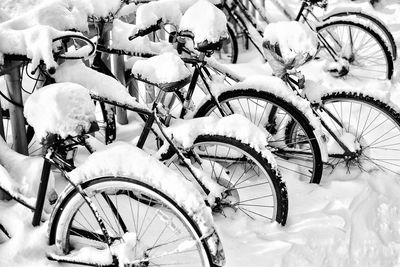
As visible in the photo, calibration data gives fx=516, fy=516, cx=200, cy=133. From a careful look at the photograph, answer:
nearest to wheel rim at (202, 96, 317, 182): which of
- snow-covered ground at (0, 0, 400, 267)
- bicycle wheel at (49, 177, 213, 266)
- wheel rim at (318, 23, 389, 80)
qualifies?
snow-covered ground at (0, 0, 400, 267)

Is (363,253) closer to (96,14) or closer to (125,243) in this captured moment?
(125,243)

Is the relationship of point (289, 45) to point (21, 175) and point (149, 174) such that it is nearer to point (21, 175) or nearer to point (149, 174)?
point (149, 174)

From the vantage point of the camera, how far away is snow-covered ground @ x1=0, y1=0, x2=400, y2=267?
2.81 metres

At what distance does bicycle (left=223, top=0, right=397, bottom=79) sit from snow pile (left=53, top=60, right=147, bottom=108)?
191 cm

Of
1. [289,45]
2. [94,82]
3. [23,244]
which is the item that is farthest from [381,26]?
[23,244]

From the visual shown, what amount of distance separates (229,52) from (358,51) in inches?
59.1

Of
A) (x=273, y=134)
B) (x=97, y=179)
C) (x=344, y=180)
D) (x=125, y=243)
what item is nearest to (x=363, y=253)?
(x=344, y=180)

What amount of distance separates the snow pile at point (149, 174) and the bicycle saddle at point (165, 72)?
471 mm

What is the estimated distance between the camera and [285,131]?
3.82m

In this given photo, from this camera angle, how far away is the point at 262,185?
371 centimetres

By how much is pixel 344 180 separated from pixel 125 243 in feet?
6.40

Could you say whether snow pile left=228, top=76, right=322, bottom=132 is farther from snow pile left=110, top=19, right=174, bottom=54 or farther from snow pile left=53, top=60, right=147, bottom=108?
snow pile left=53, top=60, right=147, bottom=108

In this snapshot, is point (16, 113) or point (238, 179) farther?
point (238, 179)

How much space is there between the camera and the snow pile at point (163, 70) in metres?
2.61
